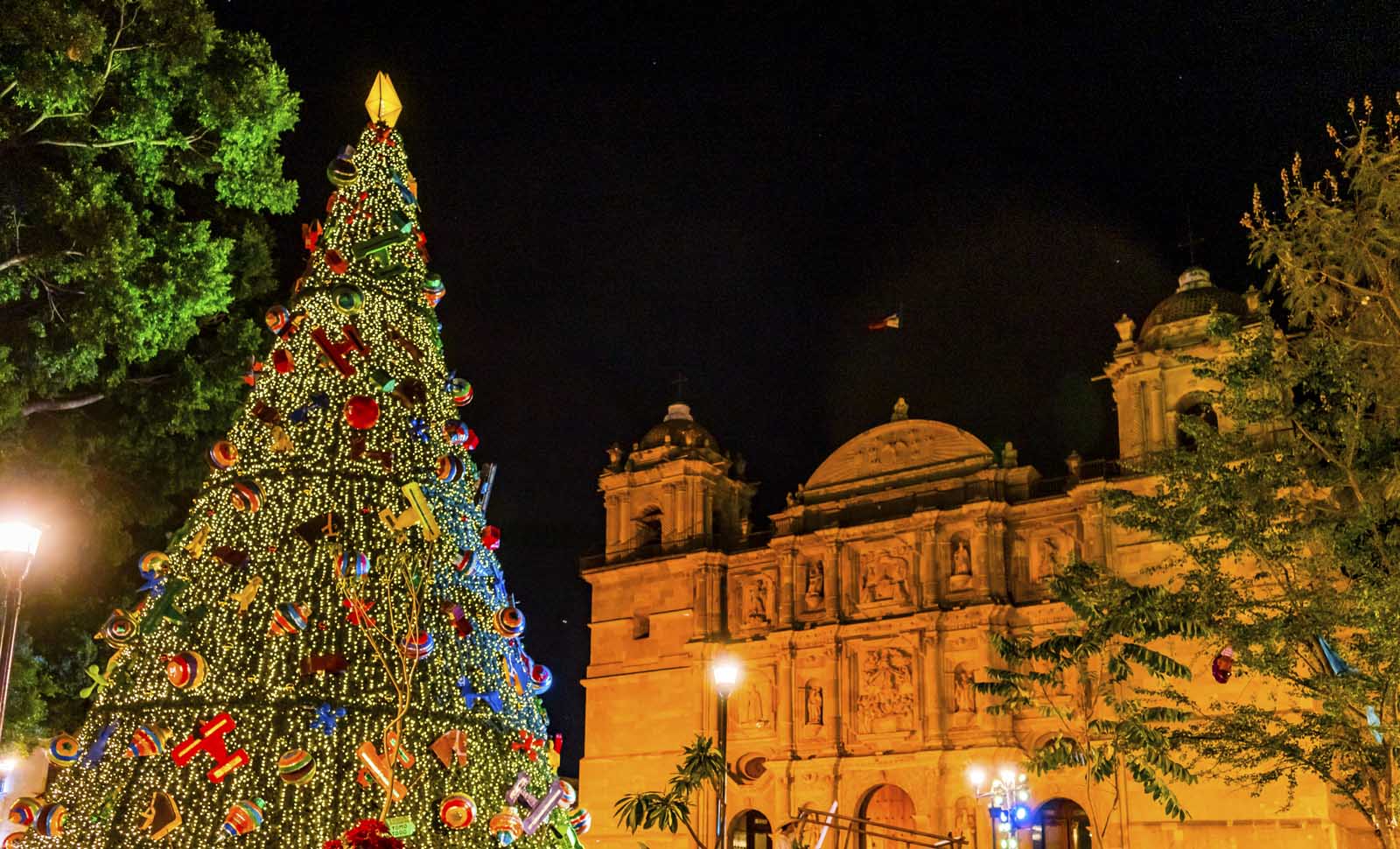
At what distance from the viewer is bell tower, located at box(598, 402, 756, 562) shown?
3747cm

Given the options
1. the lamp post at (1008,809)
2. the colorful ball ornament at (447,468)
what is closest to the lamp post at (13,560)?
the colorful ball ornament at (447,468)

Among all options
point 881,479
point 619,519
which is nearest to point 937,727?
point 881,479

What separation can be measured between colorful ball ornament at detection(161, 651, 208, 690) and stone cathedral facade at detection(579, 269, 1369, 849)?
23604 mm

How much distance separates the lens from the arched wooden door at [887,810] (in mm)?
33062

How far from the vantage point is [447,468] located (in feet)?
34.6

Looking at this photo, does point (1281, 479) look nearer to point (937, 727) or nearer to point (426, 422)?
point (426, 422)

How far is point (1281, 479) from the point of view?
48.1ft

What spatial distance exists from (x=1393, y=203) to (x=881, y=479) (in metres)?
23.3

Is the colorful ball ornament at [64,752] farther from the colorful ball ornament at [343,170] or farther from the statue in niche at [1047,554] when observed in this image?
the statue in niche at [1047,554]

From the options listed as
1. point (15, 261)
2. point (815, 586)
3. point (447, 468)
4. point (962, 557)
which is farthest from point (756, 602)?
point (447, 468)

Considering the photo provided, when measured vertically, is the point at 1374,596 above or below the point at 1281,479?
below

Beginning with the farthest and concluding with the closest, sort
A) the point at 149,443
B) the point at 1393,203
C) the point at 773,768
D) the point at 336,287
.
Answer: the point at 773,768, the point at 149,443, the point at 1393,203, the point at 336,287

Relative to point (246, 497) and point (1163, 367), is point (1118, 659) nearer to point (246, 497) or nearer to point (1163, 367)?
point (246, 497)

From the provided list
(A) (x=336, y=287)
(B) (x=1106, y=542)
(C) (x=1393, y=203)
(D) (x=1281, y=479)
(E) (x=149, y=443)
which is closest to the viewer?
(A) (x=336, y=287)
